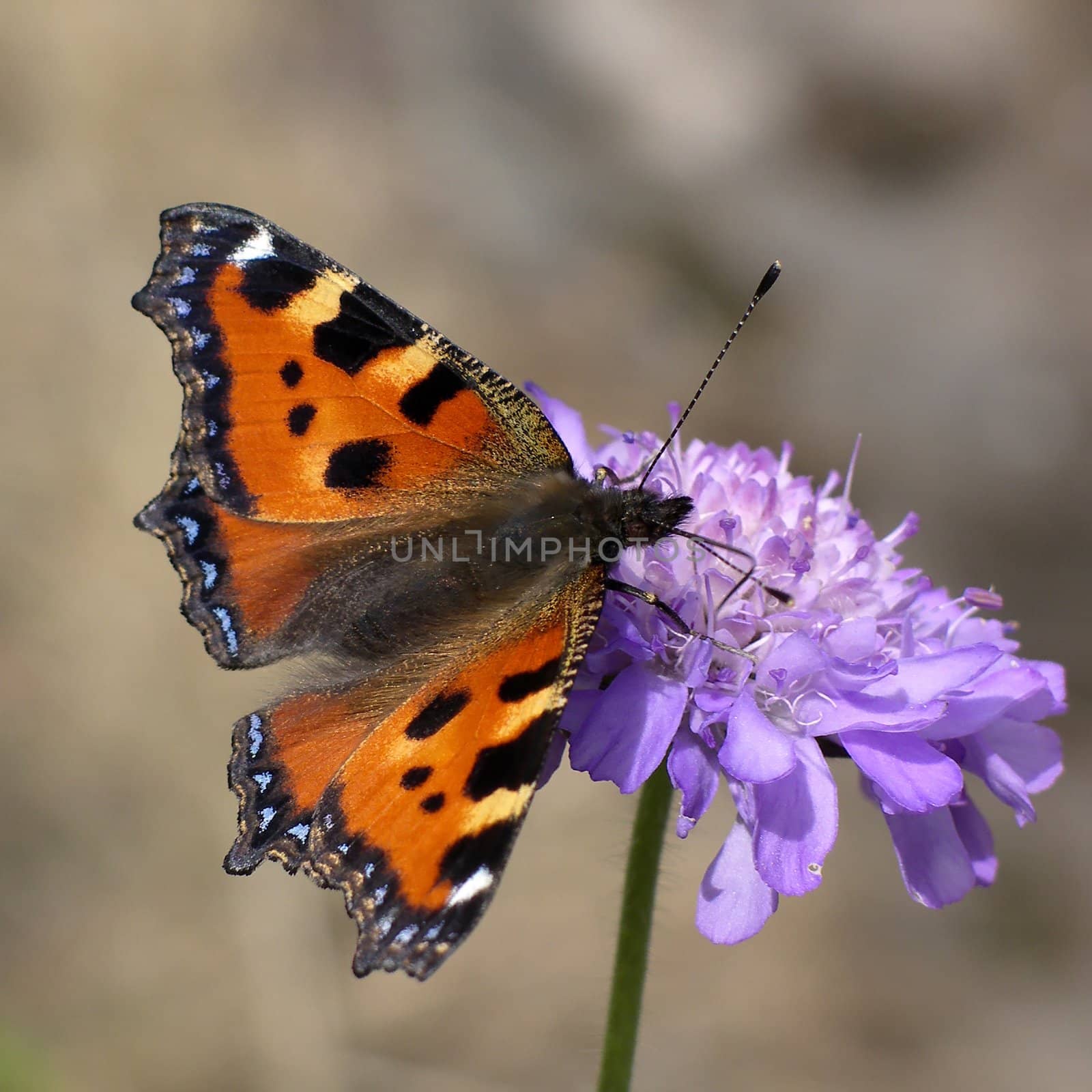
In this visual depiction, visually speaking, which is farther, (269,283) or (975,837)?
(975,837)

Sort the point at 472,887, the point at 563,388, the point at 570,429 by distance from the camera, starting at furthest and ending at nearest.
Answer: the point at 563,388 → the point at 570,429 → the point at 472,887

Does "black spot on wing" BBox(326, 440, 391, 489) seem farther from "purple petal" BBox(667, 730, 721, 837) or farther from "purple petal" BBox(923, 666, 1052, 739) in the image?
"purple petal" BBox(923, 666, 1052, 739)

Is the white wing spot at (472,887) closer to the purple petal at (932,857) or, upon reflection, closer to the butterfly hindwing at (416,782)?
the butterfly hindwing at (416,782)

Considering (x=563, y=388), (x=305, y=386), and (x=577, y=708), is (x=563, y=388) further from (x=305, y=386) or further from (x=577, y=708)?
(x=577, y=708)

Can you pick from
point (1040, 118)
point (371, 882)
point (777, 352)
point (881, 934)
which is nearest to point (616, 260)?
point (777, 352)

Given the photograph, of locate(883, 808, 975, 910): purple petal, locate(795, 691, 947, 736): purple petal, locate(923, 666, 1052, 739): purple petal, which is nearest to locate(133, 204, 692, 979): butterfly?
locate(795, 691, 947, 736): purple petal

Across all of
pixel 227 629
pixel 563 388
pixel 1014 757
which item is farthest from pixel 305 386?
pixel 563 388

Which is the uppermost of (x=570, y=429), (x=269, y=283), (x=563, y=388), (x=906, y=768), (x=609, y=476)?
(x=563, y=388)
